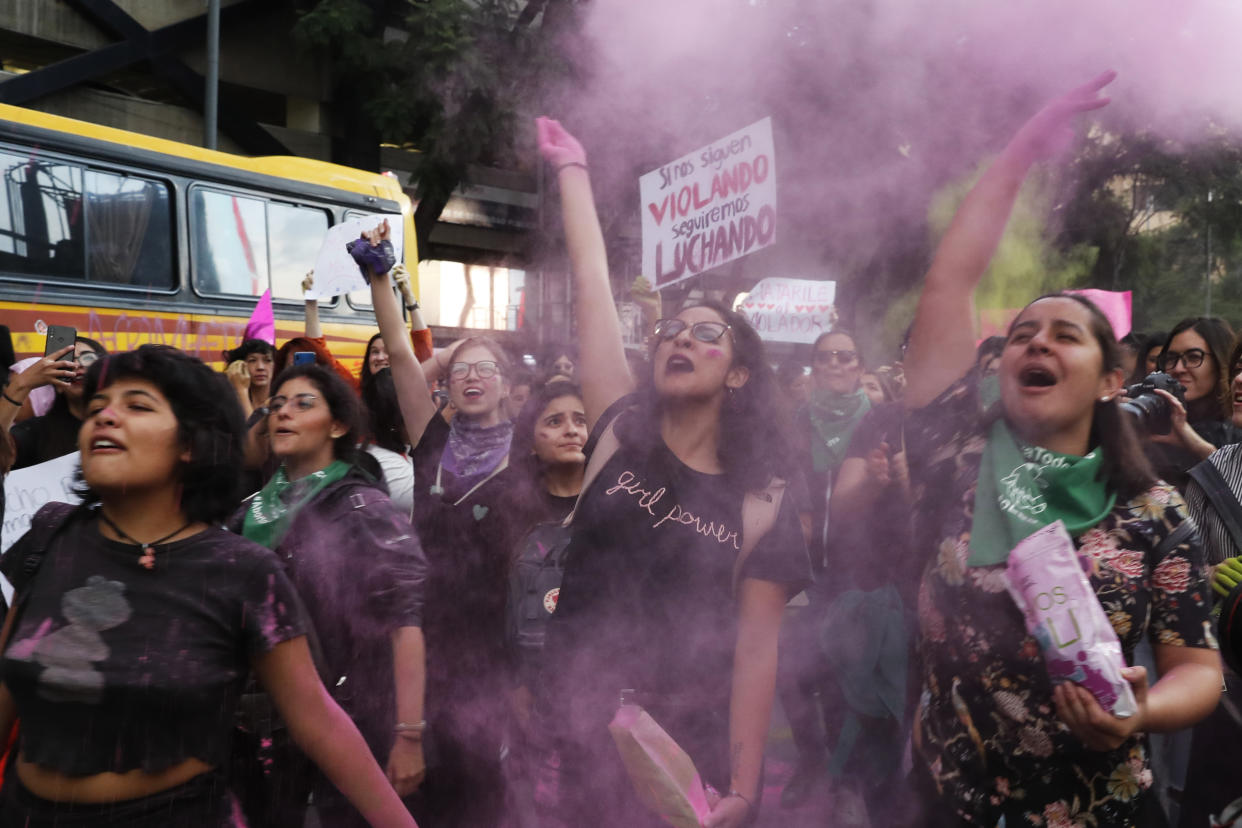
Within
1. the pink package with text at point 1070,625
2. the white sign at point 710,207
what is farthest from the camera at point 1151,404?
the white sign at point 710,207

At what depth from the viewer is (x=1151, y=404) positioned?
8.59 ft

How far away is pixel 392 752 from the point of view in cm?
263

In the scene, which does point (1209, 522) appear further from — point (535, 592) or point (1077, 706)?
point (535, 592)

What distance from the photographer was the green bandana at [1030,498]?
1.99 meters

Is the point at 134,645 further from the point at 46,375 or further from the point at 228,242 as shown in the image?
the point at 228,242

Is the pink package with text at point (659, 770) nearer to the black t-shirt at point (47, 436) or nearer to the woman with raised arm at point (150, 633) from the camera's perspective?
the woman with raised arm at point (150, 633)

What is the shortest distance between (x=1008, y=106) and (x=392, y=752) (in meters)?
3.25

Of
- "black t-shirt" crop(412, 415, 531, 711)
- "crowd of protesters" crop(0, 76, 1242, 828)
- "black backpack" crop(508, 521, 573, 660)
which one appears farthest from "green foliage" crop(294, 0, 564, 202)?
"crowd of protesters" crop(0, 76, 1242, 828)

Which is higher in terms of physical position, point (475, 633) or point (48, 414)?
point (48, 414)

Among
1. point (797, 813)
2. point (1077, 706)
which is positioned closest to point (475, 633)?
point (797, 813)

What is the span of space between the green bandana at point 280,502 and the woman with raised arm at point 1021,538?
1501 mm

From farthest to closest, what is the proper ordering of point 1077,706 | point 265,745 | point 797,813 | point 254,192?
point 254,192, point 797,813, point 265,745, point 1077,706

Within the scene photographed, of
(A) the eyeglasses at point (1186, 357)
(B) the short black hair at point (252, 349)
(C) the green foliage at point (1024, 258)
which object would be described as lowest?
(A) the eyeglasses at point (1186, 357)

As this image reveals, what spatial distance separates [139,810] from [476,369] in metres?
2.00
